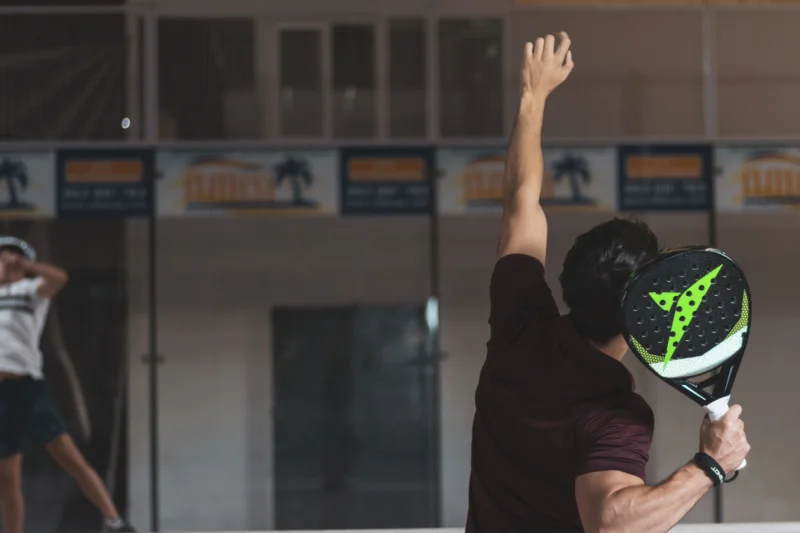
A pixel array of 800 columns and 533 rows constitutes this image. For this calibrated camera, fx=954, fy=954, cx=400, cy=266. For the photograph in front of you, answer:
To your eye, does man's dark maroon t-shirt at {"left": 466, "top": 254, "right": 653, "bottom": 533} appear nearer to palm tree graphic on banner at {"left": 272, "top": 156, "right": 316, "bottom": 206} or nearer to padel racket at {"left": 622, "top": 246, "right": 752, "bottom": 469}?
padel racket at {"left": 622, "top": 246, "right": 752, "bottom": 469}

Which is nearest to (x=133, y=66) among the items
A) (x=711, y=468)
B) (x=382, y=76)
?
(x=382, y=76)

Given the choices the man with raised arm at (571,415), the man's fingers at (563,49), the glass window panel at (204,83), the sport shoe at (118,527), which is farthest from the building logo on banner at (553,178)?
the man with raised arm at (571,415)

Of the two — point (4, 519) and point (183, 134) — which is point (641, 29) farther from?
point (4, 519)

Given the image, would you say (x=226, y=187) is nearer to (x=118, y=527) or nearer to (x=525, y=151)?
(x=118, y=527)

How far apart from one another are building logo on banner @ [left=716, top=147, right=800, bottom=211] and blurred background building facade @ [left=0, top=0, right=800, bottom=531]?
83 millimetres

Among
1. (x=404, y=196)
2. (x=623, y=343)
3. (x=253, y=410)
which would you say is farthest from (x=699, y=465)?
(x=253, y=410)

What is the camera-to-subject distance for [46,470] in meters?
6.88

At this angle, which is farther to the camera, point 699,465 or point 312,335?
point 312,335

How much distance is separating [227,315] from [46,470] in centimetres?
169

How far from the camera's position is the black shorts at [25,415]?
6328mm

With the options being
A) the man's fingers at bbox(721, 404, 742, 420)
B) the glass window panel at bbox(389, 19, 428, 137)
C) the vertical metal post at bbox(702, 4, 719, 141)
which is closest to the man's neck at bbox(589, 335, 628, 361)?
the man's fingers at bbox(721, 404, 742, 420)

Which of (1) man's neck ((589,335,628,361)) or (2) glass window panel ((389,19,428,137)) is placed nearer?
(1) man's neck ((589,335,628,361))

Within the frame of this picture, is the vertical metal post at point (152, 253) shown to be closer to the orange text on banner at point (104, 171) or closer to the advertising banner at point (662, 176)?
the orange text on banner at point (104, 171)

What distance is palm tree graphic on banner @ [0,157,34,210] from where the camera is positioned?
6852 millimetres
